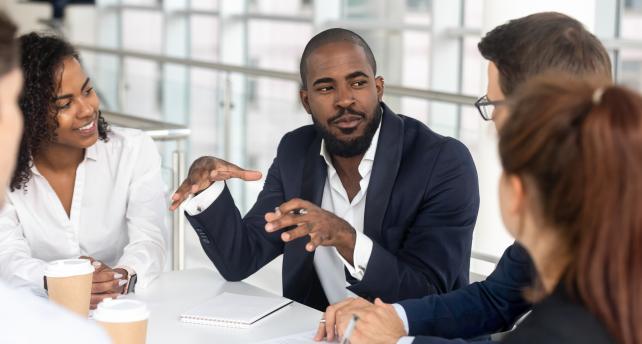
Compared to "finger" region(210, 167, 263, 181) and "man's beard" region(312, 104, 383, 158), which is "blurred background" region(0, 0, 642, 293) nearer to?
"man's beard" region(312, 104, 383, 158)

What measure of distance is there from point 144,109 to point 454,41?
2.27 m

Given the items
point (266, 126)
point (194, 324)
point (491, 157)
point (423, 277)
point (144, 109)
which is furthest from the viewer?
point (144, 109)

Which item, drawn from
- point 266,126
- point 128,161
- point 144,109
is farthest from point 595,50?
point 144,109

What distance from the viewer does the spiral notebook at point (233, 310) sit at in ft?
6.57

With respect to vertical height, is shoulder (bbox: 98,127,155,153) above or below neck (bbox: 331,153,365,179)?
above

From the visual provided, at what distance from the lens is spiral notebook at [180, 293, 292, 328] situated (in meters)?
2.00

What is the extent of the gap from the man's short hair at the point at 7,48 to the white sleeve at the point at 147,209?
1.27 m

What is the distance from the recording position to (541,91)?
4.09 ft

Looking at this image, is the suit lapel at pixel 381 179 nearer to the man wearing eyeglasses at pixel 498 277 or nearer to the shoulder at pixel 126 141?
the man wearing eyeglasses at pixel 498 277

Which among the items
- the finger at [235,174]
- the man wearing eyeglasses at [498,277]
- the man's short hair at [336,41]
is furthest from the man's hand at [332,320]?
the man's short hair at [336,41]

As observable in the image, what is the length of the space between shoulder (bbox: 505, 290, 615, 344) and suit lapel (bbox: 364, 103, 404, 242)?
1156 mm

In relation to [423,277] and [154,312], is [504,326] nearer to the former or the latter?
[423,277]

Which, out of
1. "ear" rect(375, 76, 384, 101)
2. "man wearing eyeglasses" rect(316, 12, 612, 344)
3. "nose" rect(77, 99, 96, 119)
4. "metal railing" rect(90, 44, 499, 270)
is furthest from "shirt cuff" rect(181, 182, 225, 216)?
"metal railing" rect(90, 44, 499, 270)

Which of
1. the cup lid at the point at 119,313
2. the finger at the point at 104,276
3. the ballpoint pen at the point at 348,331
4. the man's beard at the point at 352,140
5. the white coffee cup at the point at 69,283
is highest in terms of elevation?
the man's beard at the point at 352,140
